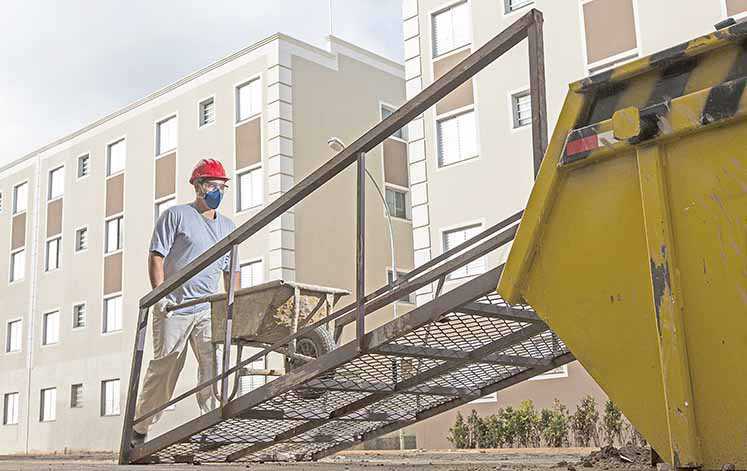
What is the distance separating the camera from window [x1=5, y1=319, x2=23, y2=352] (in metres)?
37.5

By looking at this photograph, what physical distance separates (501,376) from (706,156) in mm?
4021

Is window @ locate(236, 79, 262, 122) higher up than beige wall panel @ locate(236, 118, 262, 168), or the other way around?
window @ locate(236, 79, 262, 122)

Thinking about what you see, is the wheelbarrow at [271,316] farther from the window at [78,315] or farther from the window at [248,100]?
the window at [78,315]

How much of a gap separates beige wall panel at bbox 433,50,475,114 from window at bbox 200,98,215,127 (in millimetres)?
8669

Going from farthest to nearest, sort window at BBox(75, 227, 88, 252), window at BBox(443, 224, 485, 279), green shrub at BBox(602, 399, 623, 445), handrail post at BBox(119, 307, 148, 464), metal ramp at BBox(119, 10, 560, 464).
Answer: window at BBox(75, 227, 88, 252)
window at BBox(443, 224, 485, 279)
green shrub at BBox(602, 399, 623, 445)
handrail post at BBox(119, 307, 148, 464)
metal ramp at BBox(119, 10, 560, 464)

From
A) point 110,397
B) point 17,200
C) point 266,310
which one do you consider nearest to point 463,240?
point 266,310

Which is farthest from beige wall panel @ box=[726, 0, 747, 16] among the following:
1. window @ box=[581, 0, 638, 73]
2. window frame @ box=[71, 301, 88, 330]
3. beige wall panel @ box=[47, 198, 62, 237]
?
beige wall panel @ box=[47, 198, 62, 237]

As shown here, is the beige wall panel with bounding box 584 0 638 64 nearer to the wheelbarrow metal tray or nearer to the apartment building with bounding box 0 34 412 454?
the apartment building with bounding box 0 34 412 454

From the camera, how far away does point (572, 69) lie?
20.1 m

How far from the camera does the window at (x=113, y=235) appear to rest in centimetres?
3206

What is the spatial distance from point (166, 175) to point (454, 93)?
11579mm

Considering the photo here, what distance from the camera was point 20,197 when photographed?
3897cm

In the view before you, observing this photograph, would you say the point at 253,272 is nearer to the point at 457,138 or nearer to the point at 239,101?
the point at 239,101

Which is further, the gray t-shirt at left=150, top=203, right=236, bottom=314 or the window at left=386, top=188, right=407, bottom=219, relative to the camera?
the window at left=386, top=188, right=407, bottom=219
